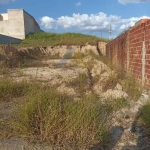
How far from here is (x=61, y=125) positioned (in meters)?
2.79

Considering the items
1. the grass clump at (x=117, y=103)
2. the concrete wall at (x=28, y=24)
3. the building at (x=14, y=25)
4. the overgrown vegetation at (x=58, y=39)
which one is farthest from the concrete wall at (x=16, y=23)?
the grass clump at (x=117, y=103)

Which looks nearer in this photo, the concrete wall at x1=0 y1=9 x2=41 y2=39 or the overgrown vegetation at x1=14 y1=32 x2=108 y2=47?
the overgrown vegetation at x1=14 y1=32 x2=108 y2=47

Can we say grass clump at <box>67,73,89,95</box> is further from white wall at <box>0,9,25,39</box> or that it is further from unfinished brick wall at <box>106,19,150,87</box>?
white wall at <box>0,9,25,39</box>

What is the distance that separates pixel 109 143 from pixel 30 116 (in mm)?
1176

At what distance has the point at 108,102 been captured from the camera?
450cm

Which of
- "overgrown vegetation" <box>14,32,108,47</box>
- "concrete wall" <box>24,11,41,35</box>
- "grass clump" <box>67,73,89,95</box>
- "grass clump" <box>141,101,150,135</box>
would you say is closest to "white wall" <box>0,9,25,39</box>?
"concrete wall" <box>24,11,41,35</box>

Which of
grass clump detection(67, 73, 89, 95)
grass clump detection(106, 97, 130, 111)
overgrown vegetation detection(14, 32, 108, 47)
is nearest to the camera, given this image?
grass clump detection(106, 97, 130, 111)

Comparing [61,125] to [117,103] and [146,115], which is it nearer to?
[146,115]

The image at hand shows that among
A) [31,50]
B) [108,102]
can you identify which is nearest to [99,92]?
[108,102]

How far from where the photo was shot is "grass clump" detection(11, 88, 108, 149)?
8.84ft

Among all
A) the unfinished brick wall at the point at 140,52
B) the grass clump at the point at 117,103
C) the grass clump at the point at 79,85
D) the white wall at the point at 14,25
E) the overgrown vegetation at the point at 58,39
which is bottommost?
the grass clump at the point at 117,103

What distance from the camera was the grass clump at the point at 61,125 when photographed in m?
2.70

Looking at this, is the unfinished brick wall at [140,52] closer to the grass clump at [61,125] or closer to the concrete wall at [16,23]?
the grass clump at [61,125]

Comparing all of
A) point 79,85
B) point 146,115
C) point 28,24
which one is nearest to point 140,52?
point 146,115
